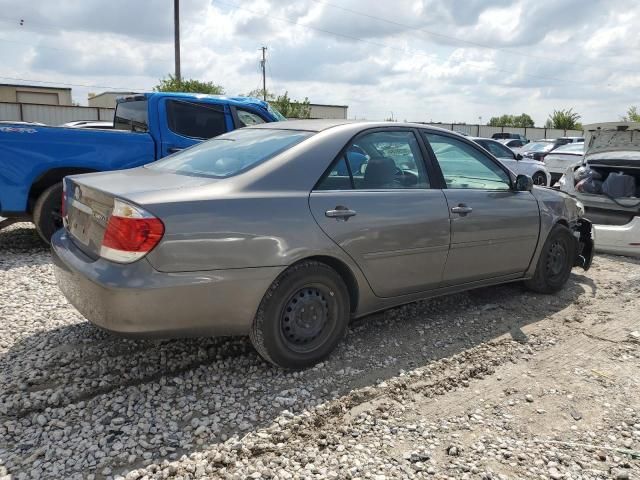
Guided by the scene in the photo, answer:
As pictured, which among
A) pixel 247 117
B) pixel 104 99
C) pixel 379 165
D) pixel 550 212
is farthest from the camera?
pixel 104 99

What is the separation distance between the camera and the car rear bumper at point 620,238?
6629mm

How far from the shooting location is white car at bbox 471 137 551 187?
1348 cm

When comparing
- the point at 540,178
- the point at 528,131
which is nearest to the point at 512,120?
the point at 528,131

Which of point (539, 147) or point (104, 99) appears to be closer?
point (539, 147)

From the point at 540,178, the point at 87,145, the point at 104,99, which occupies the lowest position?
the point at 540,178

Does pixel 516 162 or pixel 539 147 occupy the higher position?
pixel 539 147

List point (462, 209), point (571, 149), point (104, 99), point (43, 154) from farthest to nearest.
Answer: point (104, 99)
point (571, 149)
point (43, 154)
point (462, 209)

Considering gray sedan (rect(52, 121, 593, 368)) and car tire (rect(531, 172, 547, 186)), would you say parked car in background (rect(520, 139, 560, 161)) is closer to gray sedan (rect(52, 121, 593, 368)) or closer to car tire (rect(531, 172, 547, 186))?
car tire (rect(531, 172, 547, 186))

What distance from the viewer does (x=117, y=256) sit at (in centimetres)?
284

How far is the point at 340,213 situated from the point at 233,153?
887 millimetres

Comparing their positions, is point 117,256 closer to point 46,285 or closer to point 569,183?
point 46,285

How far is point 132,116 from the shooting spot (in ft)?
24.6

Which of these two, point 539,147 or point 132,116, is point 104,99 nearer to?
point 539,147

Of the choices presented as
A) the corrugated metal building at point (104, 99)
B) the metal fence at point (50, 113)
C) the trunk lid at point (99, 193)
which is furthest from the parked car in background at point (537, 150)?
the corrugated metal building at point (104, 99)
